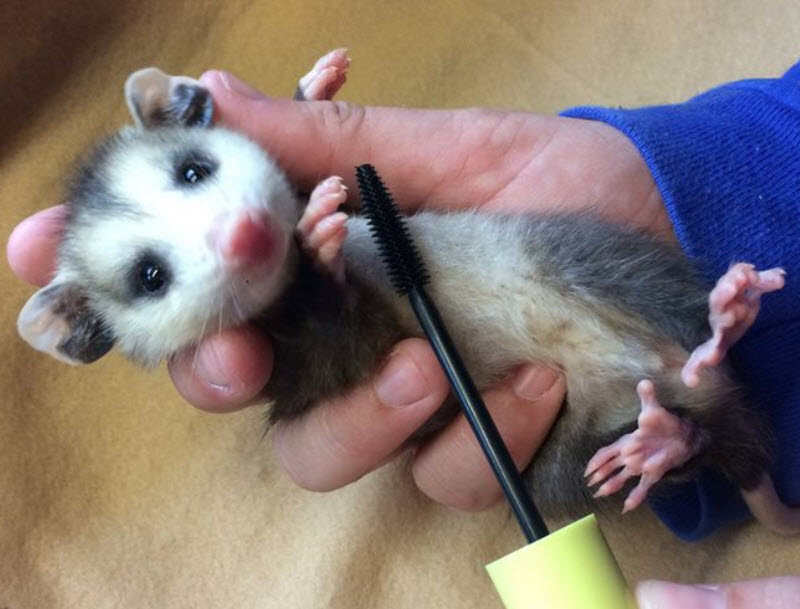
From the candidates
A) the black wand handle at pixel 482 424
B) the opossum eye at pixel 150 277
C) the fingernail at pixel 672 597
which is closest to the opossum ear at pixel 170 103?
the opossum eye at pixel 150 277

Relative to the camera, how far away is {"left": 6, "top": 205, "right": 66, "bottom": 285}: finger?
113 centimetres

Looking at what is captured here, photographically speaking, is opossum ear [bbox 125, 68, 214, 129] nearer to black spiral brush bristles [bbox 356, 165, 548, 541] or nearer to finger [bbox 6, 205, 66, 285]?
finger [bbox 6, 205, 66, 285]

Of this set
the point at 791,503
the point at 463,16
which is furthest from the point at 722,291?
the point at 463,16

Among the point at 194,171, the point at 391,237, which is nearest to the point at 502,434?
the point at 391,237

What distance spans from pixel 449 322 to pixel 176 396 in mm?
661

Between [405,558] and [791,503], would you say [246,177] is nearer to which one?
[405,558]

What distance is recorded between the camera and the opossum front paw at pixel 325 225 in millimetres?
949

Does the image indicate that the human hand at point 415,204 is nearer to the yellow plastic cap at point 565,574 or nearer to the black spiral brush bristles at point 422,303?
the black spiral brush bristles at point 422,303

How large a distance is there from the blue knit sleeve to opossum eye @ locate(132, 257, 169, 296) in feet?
2.26

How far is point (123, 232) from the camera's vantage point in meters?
1.01

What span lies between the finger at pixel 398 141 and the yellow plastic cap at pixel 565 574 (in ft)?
2.32

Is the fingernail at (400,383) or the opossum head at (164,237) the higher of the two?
the opossum head at (164,237)

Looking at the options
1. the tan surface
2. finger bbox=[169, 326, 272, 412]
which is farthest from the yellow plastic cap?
the tan surface

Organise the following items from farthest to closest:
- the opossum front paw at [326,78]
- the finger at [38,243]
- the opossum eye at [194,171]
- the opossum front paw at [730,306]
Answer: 1. the opossum front paw at [326,78]
2. the finger at [38,243]
3. the opossum eye at [194,171]
4. the opossum front paw at [730,306]
